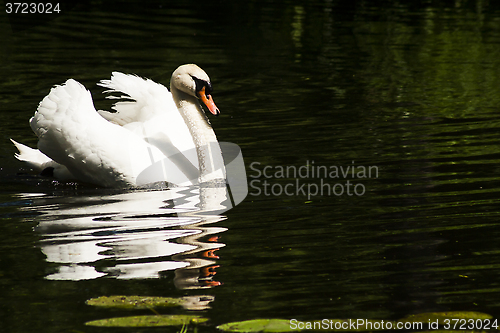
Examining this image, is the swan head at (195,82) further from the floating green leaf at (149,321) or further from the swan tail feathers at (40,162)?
the floating green leaf at (149,321)

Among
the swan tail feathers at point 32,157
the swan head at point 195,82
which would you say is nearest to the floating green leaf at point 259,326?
the swan head at point 195,82

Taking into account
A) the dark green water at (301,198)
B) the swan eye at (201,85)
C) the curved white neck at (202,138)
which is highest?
the swan eye at (201,85)

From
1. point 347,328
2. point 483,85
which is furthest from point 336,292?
point 483,85

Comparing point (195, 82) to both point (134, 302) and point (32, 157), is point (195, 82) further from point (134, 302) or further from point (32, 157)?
point (134, 302)

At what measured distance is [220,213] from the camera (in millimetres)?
6453

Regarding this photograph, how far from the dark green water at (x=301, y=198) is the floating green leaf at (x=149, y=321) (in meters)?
0.07

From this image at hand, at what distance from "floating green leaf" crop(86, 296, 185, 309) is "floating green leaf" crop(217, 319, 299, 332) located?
1.44 feet

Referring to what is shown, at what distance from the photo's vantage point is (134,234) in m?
5.75

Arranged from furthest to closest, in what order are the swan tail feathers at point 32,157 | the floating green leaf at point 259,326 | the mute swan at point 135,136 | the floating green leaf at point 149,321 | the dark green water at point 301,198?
1. the swan tail feathers at point 32,157
2. the mute swan at point 135,136
3. the dark green water at point 301,198
4. the floating green leaf at point 149,321
5. the floating green leaf at point 259,326

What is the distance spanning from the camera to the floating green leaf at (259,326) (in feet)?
12.8

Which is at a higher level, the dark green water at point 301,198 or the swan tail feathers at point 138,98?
the swan tail feathers at point 138,98

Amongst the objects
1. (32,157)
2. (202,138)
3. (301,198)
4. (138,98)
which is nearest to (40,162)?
(32,157)

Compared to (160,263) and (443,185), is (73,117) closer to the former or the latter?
(160,263)

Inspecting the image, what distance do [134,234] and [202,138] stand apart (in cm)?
204
